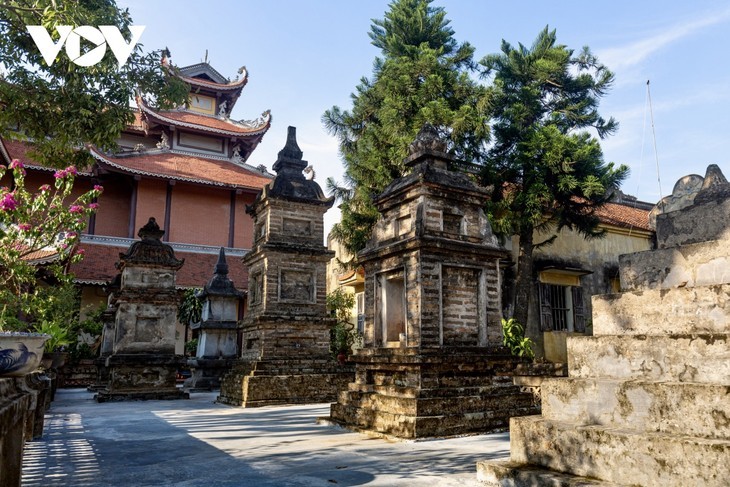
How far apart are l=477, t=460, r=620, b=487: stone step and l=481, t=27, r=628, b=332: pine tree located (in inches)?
468

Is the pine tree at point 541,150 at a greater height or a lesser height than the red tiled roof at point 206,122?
lesser

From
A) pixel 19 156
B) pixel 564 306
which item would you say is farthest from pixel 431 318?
pixel 19 156

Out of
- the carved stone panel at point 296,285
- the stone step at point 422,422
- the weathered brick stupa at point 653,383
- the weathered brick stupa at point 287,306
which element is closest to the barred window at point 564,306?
the weathered brick stupa at point 287,306

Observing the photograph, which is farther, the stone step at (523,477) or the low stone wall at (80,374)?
the low stone wall at (80,374)

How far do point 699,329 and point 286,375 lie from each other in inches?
390

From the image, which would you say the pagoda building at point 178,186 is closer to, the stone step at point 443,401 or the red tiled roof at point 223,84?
the red tiled roof at point 223,84

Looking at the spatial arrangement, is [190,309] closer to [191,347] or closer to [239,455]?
[191,347]

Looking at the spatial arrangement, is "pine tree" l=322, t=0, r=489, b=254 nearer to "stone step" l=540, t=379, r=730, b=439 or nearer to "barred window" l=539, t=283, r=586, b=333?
"barred window" l=539, t=283, r=586, b=333

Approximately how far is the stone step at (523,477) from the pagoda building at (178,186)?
22212 millimetres

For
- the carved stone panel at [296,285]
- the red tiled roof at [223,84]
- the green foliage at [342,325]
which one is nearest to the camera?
the carved stone panel at [296,285]

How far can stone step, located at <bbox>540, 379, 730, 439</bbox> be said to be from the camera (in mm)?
3264

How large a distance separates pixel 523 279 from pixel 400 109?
6.42 meters

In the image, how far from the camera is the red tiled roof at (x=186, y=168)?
87.7ft

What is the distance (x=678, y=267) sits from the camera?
12.9 ft
